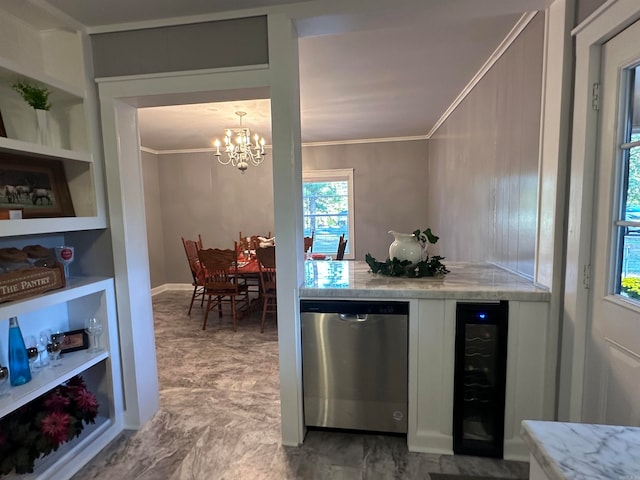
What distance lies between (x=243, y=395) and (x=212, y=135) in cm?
357

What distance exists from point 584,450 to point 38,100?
244cm

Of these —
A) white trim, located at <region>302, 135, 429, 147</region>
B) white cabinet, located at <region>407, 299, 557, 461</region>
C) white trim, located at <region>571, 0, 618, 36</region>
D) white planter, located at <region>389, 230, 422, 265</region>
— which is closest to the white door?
white trim, located at <region>571, 0, 618, 36</region>

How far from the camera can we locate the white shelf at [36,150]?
4.80 ft

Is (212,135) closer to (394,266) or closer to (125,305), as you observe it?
(125,305)

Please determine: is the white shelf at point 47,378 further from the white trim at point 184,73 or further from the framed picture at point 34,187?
the white trim at point 184,73

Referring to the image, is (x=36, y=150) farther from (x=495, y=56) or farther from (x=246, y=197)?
(x=246, y=197)

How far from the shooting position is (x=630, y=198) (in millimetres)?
1284

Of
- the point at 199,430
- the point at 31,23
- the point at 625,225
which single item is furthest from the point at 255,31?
the point at 199,430

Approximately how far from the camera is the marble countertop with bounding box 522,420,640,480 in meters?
0.63

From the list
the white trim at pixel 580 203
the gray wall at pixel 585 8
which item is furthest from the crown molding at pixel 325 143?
the white trim at pixel 580 203

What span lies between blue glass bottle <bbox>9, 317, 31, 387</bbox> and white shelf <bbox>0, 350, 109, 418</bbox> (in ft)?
0.12

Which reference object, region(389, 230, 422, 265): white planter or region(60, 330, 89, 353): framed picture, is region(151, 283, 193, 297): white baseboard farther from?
region(389, 230, 422, 265): white planter

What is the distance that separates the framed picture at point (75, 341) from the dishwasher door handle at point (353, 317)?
1.54m

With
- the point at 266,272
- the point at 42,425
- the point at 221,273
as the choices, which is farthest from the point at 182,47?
the point at 221,273
